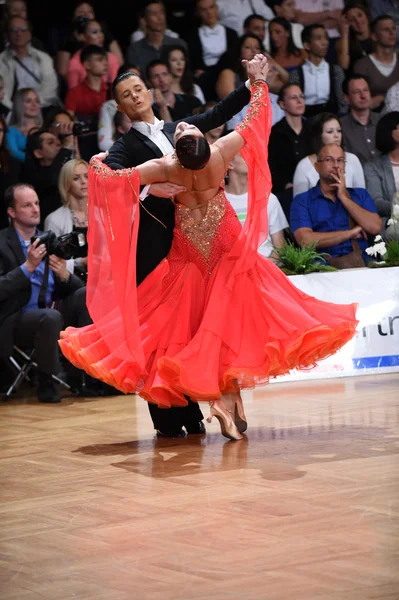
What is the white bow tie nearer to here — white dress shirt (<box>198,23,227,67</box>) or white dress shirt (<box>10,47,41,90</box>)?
white dress shirt (<box>10,47,41,90</box>)

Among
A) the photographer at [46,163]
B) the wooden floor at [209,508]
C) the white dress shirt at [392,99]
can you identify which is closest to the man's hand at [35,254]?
the photographer at [46,163]

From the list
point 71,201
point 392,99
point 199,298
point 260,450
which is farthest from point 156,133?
point 392,99

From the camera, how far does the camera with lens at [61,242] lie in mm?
6457

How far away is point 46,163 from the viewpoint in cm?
766

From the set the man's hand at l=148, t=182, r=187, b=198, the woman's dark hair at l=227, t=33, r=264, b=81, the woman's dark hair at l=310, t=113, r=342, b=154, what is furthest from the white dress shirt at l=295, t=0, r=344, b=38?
the man's hand at l=148, t=182, r=187, b=198

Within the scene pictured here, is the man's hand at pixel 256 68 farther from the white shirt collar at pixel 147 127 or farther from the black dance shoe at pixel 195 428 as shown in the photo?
the black dance shoe at pixel 195 428

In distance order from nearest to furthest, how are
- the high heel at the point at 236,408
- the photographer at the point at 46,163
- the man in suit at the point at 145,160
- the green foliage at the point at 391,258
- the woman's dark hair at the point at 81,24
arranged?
the high heel at the point at 236,408 < the man in suit at the point at 145,160 < the green foliage at the point at 391,258 < the photographer at the point at 46,163 < the woman's dark hair at the point at 81,24

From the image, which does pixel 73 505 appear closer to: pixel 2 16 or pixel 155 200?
pixel 155 200

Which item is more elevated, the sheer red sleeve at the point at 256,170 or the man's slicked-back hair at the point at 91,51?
the man's slicked-back hair at the point at 91,51

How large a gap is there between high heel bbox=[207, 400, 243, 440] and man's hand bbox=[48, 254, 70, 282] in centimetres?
246

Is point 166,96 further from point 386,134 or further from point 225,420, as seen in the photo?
point 225,420

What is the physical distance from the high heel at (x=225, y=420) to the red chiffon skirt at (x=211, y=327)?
103mm

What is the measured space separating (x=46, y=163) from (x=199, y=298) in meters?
A: 3.41

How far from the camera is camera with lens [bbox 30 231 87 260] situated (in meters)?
6.46
